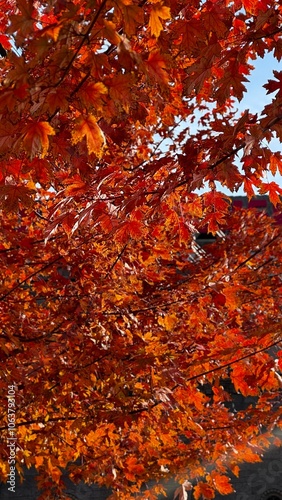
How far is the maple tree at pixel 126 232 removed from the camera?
2746mm

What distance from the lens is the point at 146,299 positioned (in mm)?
7141

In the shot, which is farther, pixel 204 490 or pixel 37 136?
pixel 204 490

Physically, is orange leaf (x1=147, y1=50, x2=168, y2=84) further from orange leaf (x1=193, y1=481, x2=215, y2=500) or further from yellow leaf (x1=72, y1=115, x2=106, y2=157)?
orange leaf (x1=193, y1=481, x2=215, y2=500)

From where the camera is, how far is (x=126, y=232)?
4301 millimetres

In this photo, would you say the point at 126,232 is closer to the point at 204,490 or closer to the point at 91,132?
the point at 91,132

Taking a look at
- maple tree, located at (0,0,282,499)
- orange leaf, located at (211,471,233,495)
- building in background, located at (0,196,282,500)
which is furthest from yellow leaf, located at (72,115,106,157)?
building in background, located at (0,196,282,500)

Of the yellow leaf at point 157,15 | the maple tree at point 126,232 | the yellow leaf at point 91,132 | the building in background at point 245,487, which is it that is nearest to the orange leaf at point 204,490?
the maple tree at point 126,232

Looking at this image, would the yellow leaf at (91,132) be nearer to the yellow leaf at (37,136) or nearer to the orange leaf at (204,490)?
the yellow leaf at (37,136)

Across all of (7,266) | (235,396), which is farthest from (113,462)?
(235,396)

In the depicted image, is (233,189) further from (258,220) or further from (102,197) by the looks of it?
(258,220)

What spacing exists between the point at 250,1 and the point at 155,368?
3.37 meters

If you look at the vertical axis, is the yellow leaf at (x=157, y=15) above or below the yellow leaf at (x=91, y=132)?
above

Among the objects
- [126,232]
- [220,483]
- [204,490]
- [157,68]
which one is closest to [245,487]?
[220,483]

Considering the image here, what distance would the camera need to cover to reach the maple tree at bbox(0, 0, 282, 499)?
108 inches
